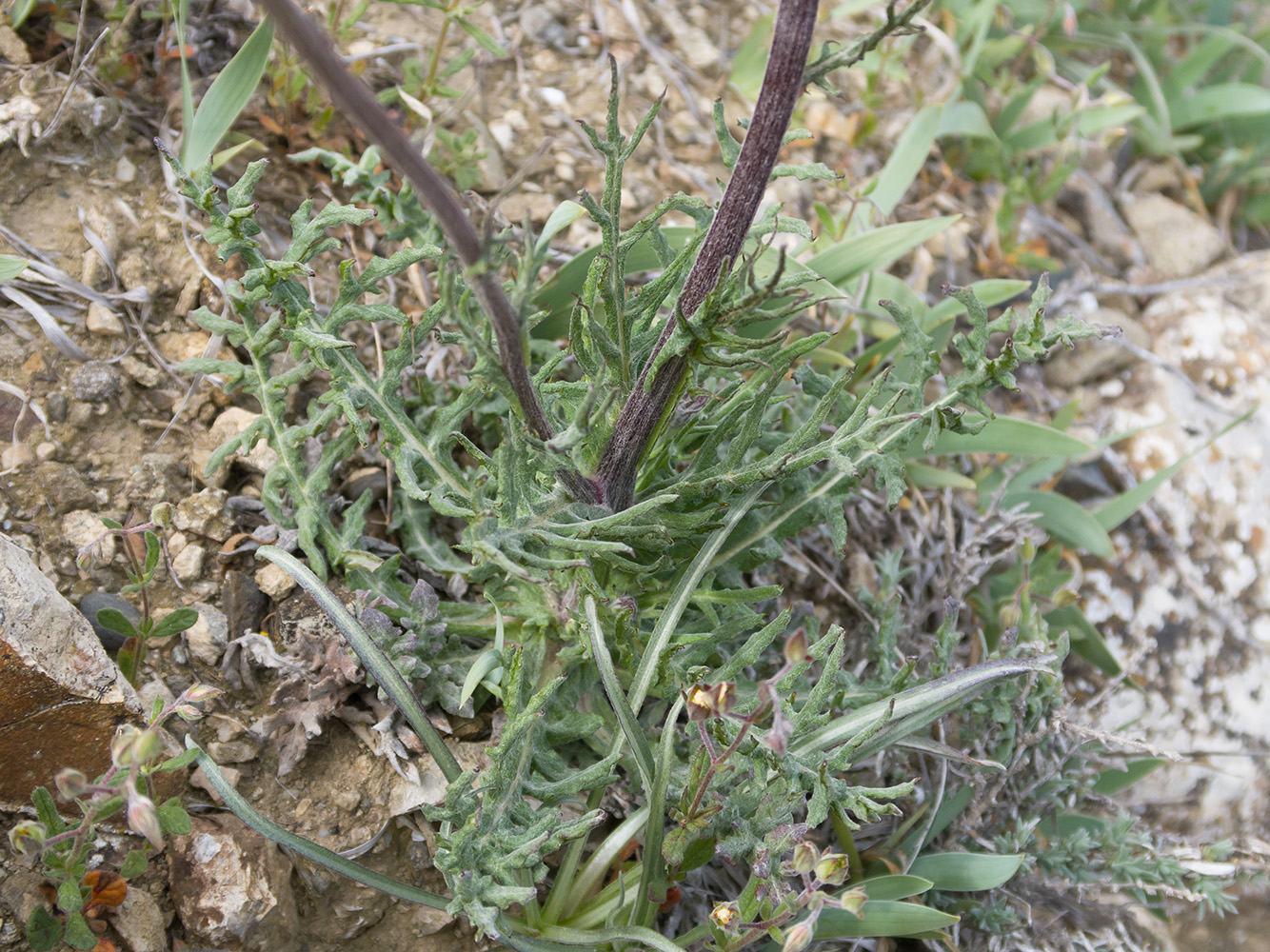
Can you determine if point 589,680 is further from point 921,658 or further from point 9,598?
point 9,598

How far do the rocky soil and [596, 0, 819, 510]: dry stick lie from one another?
→ 31 cm

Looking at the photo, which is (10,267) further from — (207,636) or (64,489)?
(207,636)

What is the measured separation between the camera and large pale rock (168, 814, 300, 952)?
5.08 feet

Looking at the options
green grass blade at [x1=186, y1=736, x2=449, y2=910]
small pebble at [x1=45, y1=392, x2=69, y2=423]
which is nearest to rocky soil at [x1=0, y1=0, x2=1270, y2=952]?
small pebble at [x1=45, y1=392, x2=69, y2=423]

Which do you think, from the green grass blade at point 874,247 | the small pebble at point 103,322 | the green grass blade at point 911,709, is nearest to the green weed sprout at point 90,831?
the small pebble at point 103,322

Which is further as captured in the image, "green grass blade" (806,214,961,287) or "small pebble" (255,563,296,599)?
"green grass blade" (806,214,961,287)

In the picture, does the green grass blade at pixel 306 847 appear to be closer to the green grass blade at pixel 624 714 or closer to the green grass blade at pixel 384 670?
the green grass blade at pixel 384 670

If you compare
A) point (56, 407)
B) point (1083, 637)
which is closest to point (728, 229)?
point (56, 407)

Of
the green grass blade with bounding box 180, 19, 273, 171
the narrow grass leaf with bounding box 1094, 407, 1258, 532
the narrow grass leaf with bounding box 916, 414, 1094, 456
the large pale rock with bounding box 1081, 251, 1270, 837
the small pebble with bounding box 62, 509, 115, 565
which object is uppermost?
the green grass blade with bounding box 180, 19, 273, 171

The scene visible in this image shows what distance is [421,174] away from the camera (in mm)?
1029

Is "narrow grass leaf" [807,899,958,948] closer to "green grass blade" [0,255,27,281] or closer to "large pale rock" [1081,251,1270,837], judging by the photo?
"large pale rock" [1081,251,1270,837]

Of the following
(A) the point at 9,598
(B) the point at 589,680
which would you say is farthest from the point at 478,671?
(A) the point at 9,598

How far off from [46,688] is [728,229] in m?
1.29

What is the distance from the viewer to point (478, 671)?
1.72 metres
